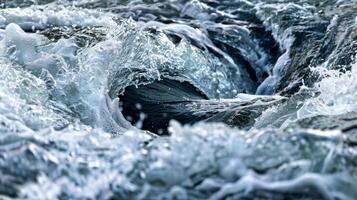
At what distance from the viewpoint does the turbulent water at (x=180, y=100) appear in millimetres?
2852

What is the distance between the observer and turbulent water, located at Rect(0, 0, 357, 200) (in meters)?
2.85

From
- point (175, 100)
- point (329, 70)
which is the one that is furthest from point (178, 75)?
point (329, 70)

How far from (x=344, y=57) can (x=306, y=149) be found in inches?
132

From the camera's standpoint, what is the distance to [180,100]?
574 cm

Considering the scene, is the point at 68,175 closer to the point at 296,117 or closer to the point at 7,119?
the point at 7,119

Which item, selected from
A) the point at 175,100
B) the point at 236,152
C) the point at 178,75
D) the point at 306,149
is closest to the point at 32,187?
the point at 236,152

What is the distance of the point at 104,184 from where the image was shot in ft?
9.39

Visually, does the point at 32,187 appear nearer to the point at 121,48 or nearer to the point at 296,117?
the point at 296,117

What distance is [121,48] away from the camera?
5.90 metres

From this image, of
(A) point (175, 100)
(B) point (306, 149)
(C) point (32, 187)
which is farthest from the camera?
(A) point (175, 100)

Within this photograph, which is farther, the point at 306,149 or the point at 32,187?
the point at 306,149

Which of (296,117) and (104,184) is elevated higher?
(104,184)

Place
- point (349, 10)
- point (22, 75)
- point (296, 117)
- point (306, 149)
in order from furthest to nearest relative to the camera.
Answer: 1. point (349, 10)
2. point (22, 75)
3. point (296, 117)
4. point (306, 149)

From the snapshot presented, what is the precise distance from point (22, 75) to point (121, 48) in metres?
1.09
